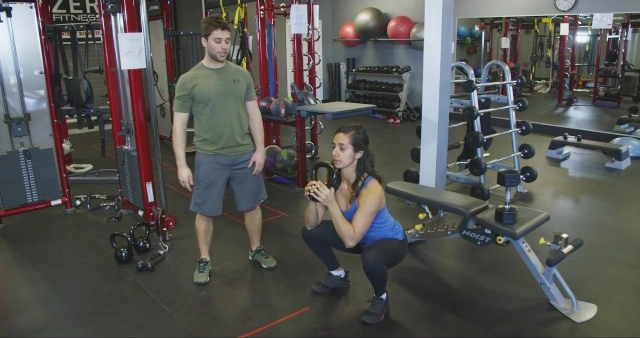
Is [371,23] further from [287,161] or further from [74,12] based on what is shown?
[74,12]

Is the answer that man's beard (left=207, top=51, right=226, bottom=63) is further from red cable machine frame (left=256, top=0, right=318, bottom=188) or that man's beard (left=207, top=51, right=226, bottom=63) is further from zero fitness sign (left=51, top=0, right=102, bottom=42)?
zero fitness sign (left=51, top=0, right=102, bottom=42)

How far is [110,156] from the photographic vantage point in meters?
5.70

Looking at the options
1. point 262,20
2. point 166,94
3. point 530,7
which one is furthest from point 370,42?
point 262,20

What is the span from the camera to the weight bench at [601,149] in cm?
486

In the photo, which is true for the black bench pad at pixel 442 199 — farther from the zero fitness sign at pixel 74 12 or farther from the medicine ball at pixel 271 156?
the zero fitness sign at pixel 74 12

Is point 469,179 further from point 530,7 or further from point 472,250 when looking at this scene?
point 530,7

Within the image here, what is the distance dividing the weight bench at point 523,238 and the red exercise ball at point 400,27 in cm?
547

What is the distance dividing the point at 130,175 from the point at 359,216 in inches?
78.8

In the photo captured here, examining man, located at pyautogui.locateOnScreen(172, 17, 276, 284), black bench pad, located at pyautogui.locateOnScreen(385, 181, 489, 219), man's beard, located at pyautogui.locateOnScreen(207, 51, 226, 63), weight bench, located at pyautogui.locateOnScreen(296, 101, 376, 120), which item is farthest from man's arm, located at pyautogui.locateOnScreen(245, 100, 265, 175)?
weight bench, located at pyautogui.locateOnScreen(296, 101, 376, 120)

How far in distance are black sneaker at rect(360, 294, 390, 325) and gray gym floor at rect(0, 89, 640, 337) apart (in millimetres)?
36

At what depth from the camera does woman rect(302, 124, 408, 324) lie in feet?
6.62

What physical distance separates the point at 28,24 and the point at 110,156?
8.08 feet

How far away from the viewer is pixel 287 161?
4.32m

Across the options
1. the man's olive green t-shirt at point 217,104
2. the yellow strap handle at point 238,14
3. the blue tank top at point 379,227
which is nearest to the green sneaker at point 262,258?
the man's olive green t-shirt at point 217,104
